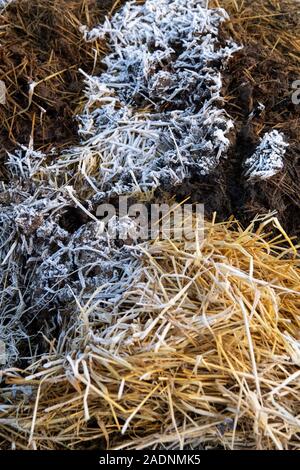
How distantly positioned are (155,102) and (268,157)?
541mm

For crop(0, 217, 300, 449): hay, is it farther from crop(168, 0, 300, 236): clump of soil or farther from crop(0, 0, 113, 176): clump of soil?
crop(0, 0, 113, 176): clump of soil

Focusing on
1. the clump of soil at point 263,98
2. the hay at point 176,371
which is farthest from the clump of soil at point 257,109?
the hay at point 176,371

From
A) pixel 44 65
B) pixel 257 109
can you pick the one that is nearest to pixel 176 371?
pixel 257 109

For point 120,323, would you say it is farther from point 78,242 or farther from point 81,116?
point 81,116

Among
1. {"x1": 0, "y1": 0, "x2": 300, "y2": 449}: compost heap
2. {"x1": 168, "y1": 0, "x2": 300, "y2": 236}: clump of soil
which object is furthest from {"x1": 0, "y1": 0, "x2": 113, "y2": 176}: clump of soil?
{"x1": 168, "y1": 0, "x2": 300, "y2": 236}: clump of soil

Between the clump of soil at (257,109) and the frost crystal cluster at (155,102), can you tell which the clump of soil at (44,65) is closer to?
the frost crystal cluster at (155,102)

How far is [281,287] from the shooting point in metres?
1.99

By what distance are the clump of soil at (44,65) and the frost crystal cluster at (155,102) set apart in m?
0.07

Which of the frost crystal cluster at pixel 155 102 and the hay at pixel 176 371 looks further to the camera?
the frost crystal cluster at pixel 155 102

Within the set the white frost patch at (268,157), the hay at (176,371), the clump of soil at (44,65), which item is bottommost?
the hay at (176,371)

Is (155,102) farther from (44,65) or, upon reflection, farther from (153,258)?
(153,258)

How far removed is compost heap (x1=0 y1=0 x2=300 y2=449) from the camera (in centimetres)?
178

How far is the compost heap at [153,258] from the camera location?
1778 mm

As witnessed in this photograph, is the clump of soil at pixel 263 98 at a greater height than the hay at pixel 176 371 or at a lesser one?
greater
